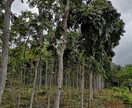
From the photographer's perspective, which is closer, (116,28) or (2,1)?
(2,1)

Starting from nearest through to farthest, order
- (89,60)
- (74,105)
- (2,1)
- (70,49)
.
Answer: (2,1), (89,60), (70,49), (74,105)

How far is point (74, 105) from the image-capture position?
101 feet

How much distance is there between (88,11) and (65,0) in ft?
4.79

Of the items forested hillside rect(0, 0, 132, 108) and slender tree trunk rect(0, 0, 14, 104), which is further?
forested hillside rect(0, 0, 132, 108)

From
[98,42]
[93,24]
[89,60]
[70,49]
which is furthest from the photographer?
[70,49]

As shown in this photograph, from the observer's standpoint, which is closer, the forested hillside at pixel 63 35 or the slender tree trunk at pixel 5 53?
the slender tree trunk at pixel 5 53

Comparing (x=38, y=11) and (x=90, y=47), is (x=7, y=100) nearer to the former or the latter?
(x=38, y=11)

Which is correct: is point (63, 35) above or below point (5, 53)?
above

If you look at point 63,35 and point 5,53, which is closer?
point 5,53

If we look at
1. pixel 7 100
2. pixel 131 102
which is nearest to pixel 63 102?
pixel 7 100

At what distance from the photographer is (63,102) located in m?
32.5

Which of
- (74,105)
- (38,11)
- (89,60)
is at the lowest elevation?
(74,105)

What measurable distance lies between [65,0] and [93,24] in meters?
2.24

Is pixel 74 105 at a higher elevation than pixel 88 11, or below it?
below
